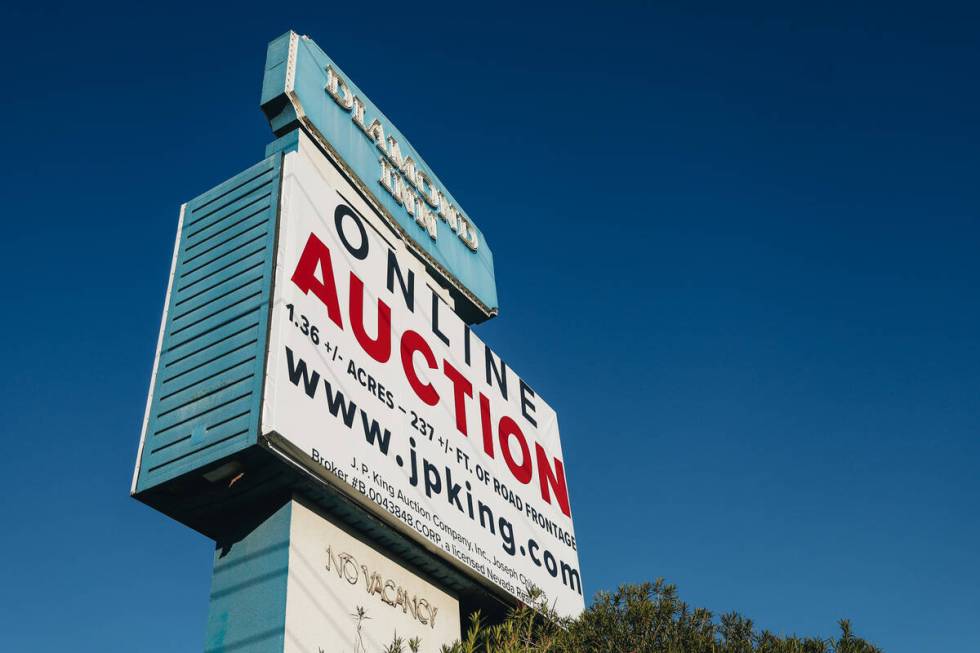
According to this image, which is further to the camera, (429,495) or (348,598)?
(429,495)

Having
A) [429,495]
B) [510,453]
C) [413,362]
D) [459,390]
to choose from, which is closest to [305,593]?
[429,495]

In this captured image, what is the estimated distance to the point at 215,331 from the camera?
38.9 ft

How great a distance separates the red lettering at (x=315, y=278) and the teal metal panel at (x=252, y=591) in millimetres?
2839

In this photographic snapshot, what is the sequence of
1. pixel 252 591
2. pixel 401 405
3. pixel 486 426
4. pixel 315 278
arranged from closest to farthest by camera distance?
pixel 252 591 → pixel 315 278 → pixel 401 405 → pixel 486 426

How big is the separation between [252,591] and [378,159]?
9247 mm

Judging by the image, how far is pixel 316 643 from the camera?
10164mm

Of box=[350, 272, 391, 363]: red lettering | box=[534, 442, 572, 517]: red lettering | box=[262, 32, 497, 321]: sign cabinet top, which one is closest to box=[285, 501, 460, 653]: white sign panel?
box=[350, 272, 391, 363]: red lettering

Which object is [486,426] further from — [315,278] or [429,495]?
[315,278]

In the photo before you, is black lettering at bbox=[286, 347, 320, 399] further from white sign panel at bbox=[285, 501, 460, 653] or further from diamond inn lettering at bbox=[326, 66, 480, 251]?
diamond inn lettering at bbox=[326, 66, 480, 251]

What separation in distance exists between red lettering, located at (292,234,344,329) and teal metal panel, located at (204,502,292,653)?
284 cm

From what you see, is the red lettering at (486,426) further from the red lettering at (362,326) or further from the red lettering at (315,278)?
the red lettering at (315,278)

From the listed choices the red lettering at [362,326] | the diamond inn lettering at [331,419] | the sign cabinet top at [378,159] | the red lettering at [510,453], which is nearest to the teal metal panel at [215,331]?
the diamond inn lettering at [331,419]

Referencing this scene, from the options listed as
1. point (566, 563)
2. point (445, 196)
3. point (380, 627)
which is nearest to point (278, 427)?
point (380, 627)

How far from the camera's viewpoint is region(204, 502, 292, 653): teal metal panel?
9922 mm
